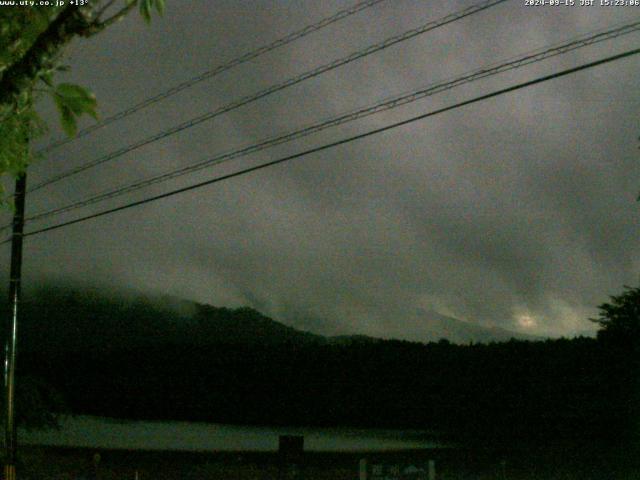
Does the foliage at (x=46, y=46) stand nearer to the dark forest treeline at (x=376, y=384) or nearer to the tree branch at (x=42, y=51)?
the tree branch at (x=42, y=51)

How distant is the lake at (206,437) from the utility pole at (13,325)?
13150 mm

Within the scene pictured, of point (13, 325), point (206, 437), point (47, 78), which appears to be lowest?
point (206, 437)

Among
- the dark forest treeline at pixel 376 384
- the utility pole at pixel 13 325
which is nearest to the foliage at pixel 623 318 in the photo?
the dark forest treeline at pixel 376 384

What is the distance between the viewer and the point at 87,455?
2878 cm

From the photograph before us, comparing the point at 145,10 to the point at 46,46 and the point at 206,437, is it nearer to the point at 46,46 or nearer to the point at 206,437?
the point at 46,46

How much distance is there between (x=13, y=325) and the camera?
56.7 ft

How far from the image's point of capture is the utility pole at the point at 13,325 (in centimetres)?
1677

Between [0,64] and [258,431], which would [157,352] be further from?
[0,64]

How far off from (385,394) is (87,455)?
23192 mm

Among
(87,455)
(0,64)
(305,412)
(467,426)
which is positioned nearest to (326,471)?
(87,455)

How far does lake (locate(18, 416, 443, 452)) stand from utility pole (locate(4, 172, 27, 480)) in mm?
13150

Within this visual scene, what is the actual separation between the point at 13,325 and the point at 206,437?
27219 mm

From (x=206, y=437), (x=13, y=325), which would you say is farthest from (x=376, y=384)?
(x=13, y=325)

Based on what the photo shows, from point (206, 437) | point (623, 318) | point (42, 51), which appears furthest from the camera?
point (206, 437)
